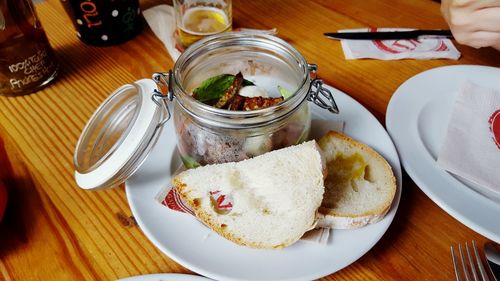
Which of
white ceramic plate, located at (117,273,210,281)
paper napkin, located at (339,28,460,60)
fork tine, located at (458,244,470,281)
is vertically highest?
paper napkin, located at (339,28,460,60)

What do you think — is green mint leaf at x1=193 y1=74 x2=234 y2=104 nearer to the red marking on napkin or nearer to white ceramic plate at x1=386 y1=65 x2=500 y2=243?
white ceramic plate at x1=386 y1=65 x2=500 y2=243

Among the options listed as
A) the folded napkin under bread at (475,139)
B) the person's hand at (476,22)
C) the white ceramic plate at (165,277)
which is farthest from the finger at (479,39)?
the white ceramic plate at (165,277)

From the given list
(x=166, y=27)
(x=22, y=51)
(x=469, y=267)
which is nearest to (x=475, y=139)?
(x=469, y=267)

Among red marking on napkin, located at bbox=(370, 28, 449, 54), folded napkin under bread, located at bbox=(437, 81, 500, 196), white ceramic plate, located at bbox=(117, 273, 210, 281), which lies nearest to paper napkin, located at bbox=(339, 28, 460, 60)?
red marking on napkin, located at bbox=(370, 28, 449, 54)

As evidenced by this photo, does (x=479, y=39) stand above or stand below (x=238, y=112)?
below

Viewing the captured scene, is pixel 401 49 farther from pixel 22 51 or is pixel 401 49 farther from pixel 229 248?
pixel 22 51

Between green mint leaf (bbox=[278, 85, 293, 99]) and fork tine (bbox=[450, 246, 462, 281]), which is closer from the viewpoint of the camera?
fork tine (bbox=[450, 246, 462, 281])

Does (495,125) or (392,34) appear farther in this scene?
(392,34)

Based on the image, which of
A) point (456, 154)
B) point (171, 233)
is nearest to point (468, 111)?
point (456, 154)

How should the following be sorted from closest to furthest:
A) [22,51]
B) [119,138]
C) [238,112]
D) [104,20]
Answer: [238,112]
[119,138]
[22,51]
[104,20]
